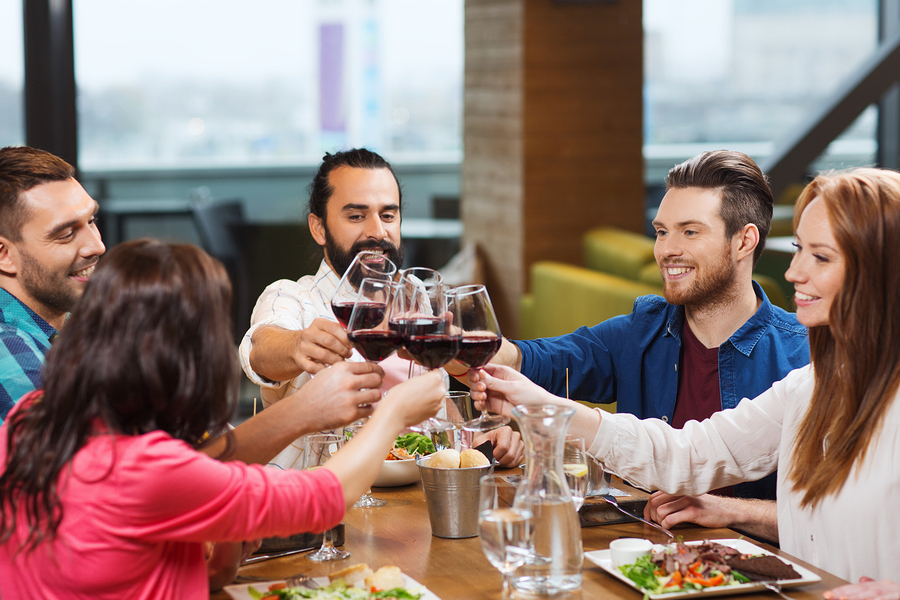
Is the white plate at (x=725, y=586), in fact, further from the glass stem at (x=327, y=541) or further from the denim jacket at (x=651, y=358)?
the denim jacket at (x=651, y=358)

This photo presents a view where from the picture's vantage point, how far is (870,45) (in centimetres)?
684

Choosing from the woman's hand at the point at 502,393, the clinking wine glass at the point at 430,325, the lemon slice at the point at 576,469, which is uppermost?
the clinking wine glass at the point at 430,325

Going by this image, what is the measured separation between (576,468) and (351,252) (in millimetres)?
1228

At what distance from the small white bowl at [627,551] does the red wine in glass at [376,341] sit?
1.51 feet

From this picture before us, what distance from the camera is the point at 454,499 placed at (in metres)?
1.59

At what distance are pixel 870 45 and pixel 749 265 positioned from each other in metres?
5.41

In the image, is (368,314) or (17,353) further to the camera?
(17,353)

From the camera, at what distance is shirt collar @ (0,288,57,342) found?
76.4 inches

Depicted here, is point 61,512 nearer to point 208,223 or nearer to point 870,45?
point 208,223

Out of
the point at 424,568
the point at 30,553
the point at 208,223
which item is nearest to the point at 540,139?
the point at 208,223

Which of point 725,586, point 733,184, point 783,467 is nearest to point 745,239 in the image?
point 733,184

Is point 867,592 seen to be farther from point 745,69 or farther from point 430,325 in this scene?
point 745,69

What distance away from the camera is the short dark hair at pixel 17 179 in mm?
1979

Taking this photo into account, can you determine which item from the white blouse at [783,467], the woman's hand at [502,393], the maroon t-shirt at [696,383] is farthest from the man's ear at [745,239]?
the woman's hand at [502,393]
